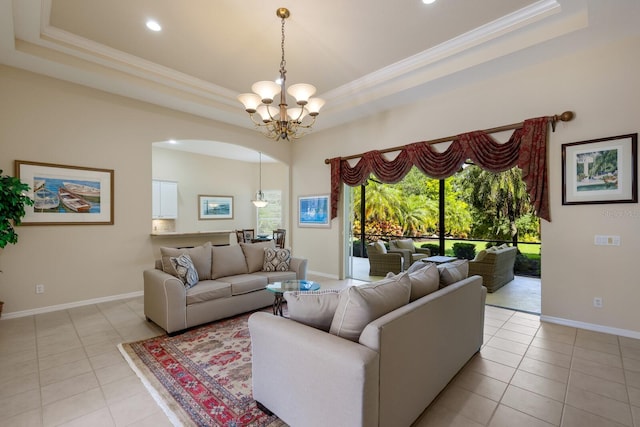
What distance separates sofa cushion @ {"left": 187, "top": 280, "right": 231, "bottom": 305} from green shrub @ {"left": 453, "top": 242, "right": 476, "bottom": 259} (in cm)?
497

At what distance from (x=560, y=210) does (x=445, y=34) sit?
8.55ft

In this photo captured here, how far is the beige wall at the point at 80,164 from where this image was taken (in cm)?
374

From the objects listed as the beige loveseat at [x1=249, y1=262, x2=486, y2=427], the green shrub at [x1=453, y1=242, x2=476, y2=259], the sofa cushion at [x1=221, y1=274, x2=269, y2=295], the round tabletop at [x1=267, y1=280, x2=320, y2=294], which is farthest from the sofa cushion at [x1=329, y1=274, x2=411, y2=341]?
the green shrub at [x1=453, y1=242, x2=476, y2=259]

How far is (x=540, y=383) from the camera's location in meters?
2.28

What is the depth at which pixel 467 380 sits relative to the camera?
7.57ft

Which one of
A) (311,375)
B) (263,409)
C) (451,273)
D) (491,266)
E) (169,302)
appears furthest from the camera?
(491,266)

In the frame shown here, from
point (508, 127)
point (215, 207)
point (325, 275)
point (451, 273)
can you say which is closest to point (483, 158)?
point (508, 127)

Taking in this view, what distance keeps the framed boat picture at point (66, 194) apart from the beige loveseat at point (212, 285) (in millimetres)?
1626

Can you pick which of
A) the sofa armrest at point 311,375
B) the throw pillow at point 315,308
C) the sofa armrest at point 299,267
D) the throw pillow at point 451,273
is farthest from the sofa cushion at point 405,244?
the sofa armrest at point 311,375

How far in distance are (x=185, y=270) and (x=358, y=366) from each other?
9.05ft

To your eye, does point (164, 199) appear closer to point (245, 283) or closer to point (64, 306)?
point (64, 306)

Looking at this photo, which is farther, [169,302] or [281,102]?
[281,102]

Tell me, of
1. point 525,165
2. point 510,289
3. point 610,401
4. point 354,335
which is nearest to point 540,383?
point 610,401

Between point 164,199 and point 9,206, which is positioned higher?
point 164,199
